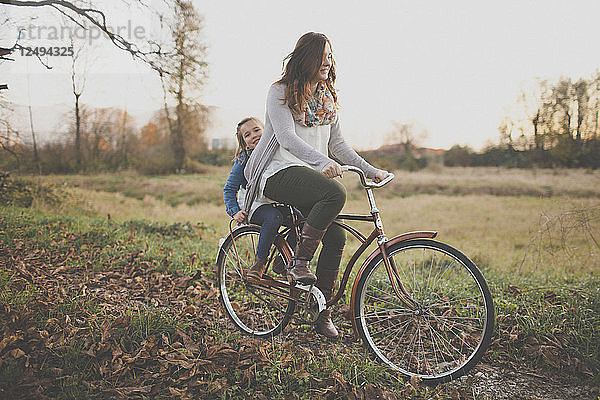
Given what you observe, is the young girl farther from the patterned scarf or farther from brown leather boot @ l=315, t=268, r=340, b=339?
the patterned scarf

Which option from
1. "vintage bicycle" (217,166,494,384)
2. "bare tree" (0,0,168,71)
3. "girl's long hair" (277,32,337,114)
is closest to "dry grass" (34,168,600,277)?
"bare tree" (0,0,168,71)

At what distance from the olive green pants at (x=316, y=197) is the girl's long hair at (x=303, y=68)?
1.05ft

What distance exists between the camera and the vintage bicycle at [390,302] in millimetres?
2190

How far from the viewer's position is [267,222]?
2.55m

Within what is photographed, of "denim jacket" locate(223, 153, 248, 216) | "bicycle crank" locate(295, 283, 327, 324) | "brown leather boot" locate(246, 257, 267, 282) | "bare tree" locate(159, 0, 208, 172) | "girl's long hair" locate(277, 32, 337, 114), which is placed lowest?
"bicycle crank" locate(295, 283, 327, 324)

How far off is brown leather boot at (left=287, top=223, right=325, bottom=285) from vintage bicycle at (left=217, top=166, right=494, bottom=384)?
0.45ft

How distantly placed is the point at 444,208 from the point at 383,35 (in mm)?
2094

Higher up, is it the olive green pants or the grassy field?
the olive green pants

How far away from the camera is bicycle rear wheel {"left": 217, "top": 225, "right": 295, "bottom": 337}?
2.74 meters

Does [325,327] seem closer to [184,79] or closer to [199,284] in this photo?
[199,284]

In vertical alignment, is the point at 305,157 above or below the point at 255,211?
above

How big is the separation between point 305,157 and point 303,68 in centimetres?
42

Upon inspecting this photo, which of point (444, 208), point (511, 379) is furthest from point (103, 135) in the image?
Answer: point (511, 379)

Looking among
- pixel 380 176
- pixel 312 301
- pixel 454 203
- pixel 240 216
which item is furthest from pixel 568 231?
pixel 240 216
